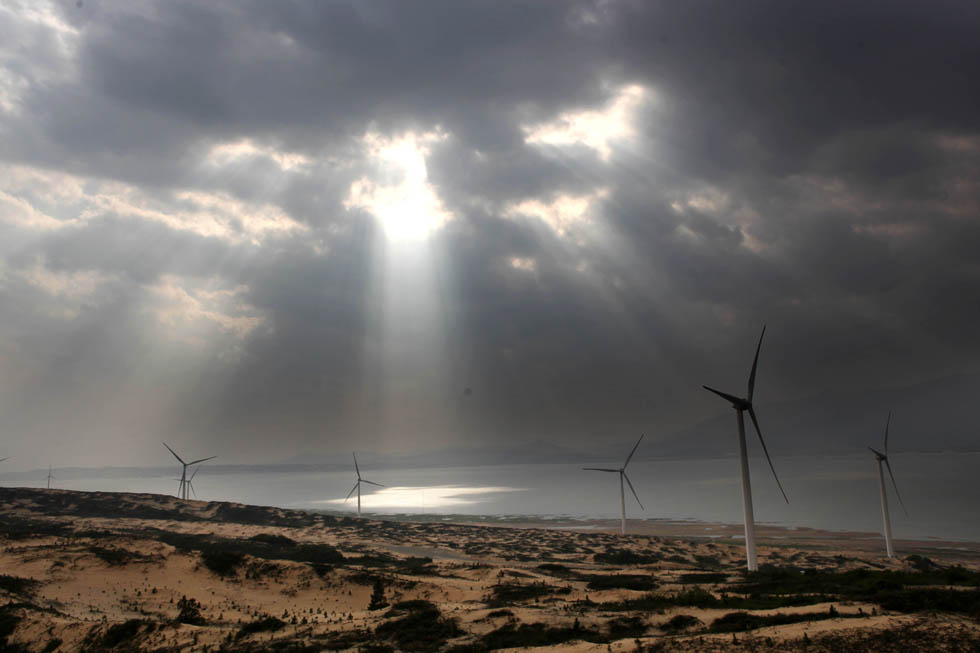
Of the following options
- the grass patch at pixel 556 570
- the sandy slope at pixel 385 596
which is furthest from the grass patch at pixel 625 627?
the grass patch at pixel 556 570

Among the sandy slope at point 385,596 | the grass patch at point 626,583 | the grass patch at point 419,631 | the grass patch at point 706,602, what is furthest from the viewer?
the grass patch at point 626,583

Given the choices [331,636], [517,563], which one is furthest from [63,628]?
[517,563]

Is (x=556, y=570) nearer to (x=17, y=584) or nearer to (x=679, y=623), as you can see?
(x=679, y=623)

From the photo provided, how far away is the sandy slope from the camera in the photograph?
825 inches

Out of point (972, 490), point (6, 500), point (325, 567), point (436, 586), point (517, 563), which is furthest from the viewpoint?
point (972, 490)

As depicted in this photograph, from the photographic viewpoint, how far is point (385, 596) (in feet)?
115

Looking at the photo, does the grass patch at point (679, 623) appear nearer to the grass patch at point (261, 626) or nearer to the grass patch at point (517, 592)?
the grass patch at point (517, 592)

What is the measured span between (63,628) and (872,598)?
1459 inches

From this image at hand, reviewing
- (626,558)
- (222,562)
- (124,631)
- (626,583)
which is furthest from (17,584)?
(626,558)

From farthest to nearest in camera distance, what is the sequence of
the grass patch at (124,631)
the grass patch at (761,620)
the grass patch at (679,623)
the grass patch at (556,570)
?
the grass patch at (556,570) → the grass patch at (124,631) → the grass patch at (679,623) → the grass patch at (761,620)

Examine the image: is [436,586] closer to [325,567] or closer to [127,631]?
[325,567]

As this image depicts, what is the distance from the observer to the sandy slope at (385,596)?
2095 cm

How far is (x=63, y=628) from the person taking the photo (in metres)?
24.8

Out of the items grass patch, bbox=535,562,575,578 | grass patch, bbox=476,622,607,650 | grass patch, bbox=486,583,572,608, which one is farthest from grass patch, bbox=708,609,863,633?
grass patch, bbox=535,562,575,578
